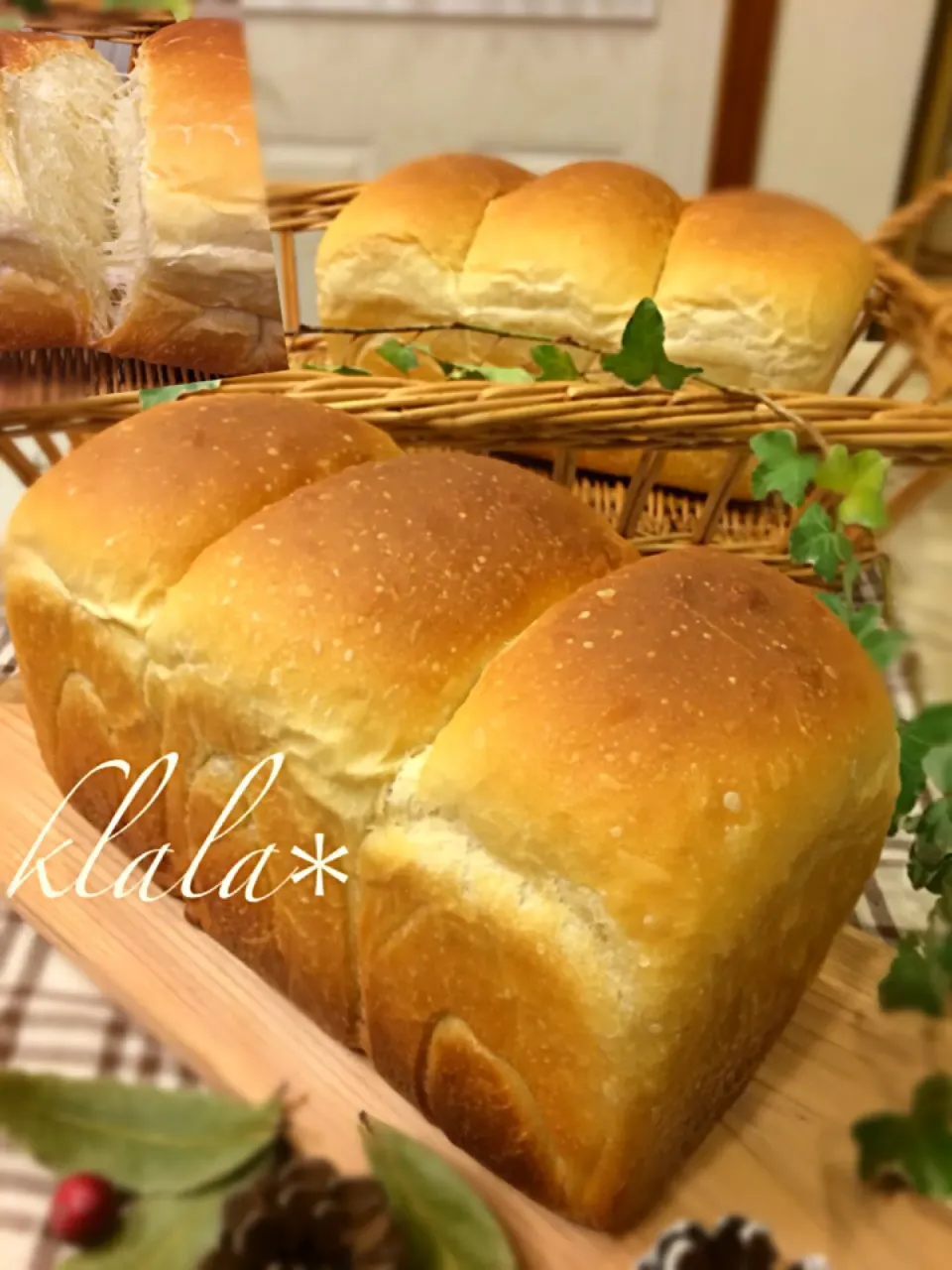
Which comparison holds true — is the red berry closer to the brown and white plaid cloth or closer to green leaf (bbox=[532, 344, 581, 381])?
the brown and white plaid cloth

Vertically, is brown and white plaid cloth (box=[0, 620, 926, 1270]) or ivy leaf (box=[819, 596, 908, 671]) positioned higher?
ivy leaf (box=[819, 596, 908, 671])

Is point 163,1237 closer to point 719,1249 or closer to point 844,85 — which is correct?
point 719,1249

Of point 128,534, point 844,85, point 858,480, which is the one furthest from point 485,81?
point 128,534

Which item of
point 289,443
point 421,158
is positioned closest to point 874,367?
point 421,158

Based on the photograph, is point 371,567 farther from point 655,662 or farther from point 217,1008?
point 217,1008

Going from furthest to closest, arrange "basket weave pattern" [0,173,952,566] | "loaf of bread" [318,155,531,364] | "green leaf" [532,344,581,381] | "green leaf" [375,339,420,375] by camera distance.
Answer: "loaf of bread" [318,155,531,364] → "green leaf" [375,339,420,375] → "green leaf" [532,344,581,381] → "basket weave pattern" [0,173,952,566]

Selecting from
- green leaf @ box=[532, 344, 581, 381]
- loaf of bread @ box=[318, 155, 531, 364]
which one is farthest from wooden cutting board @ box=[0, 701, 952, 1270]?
loaf of bread @ box=[318, 155, 531, 364]

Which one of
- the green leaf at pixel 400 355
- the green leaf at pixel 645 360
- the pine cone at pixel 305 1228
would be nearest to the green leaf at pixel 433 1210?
the pine cone at pixel 305 1228
